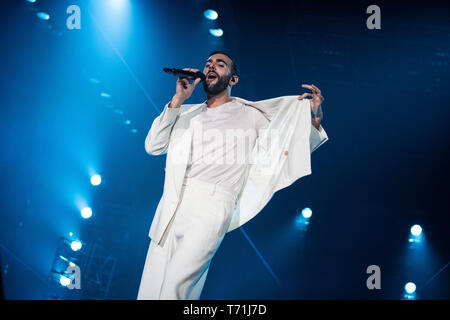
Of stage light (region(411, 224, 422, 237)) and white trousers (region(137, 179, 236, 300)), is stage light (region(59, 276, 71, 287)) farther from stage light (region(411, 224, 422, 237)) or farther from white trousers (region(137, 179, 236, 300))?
stage light (region(411, 224, 422, 237))

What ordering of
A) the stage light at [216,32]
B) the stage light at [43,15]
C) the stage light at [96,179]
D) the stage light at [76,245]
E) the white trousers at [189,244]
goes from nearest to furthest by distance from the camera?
1. the white trousers at [189,244]
2. the stage light at [43,15]
3. the stage light at [216,32]
4. the stage light at [76,245]
5. the stage light at [96,179]

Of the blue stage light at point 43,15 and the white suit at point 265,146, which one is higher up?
the blue stage light at point 43,15

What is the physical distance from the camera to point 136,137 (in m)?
7.18

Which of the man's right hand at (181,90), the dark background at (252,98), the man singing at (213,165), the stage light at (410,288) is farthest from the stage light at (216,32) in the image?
the stage light at (410,288)

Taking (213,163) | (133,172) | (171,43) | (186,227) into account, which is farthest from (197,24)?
(186,227)

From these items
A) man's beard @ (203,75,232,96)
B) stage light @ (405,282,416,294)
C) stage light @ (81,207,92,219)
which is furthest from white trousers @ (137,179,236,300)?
stage light @ (405,282,416,294)

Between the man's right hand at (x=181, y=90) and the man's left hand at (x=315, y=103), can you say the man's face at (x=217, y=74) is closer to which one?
the man's right hand at (x=181, y=90)

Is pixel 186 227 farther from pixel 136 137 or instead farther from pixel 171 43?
pixel 136 137

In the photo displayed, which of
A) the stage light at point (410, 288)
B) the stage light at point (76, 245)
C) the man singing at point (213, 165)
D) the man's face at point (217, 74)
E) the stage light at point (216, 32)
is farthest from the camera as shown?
the stage light at point (76, 245)

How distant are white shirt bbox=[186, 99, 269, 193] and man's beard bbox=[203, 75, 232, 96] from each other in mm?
129

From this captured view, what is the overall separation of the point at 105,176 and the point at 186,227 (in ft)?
15.3

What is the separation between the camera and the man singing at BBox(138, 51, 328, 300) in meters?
2.85

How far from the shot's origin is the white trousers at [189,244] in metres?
2.72

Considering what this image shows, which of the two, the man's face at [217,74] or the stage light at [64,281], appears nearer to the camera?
the man's face at [217,74]
